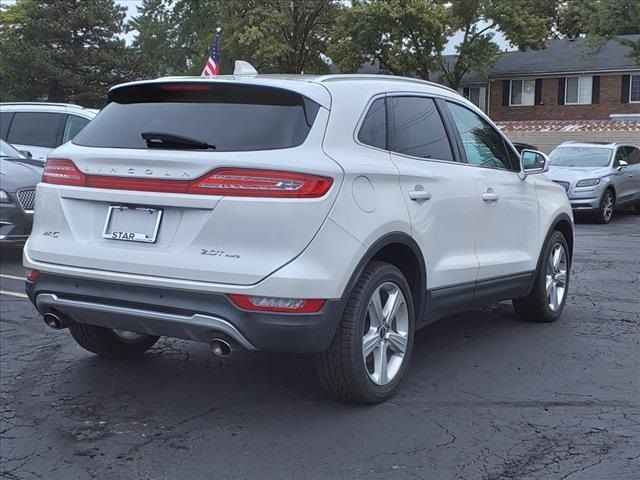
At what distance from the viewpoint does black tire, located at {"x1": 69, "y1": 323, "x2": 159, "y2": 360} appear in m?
4.95

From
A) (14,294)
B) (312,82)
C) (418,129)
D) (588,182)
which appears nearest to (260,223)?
(312,82)

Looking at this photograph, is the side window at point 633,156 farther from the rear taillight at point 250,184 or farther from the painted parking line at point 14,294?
the rear taillight at point 250,184

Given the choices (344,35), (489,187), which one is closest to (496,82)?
(344,35)

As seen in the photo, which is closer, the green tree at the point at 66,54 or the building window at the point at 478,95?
the green tree at the point at 66,54

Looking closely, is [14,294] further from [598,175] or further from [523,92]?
[523,92]

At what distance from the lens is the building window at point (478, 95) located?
41906 mm

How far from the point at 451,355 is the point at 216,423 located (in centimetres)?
199

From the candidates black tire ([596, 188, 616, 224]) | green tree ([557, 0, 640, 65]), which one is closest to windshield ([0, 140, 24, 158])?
black tire ([596, 188, 616, 224])

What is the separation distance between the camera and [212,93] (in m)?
4.20

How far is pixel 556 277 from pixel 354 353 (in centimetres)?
311

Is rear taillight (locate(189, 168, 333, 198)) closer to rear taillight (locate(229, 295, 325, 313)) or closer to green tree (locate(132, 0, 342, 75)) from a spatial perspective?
rear taillight (locate(229, 295, 325, 313))

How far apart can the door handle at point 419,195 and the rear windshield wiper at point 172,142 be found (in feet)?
4.02

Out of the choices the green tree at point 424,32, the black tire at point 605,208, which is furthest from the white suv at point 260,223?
the green tree at point 424,32

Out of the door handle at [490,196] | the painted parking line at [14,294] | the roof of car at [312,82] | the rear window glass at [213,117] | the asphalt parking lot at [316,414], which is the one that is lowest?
the painted parking line at [14,294]
